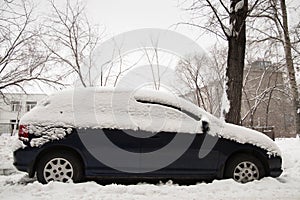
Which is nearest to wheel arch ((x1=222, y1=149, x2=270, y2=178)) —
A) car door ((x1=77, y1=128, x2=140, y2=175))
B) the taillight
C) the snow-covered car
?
the snow-covered car

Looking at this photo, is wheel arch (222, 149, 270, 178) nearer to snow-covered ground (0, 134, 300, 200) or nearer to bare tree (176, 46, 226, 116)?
snow-covered ground (0, 134, 300, 200)

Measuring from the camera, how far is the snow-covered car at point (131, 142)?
4863 millimetres

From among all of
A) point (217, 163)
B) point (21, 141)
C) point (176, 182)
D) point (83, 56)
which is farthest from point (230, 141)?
point (83, 56)

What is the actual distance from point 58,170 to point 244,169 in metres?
3.30

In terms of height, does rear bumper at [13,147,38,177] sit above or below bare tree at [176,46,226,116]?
below

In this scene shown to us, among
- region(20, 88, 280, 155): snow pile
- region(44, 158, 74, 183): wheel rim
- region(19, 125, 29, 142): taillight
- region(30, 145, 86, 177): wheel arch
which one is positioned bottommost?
region(44, 158, 74, 183): wheel rim

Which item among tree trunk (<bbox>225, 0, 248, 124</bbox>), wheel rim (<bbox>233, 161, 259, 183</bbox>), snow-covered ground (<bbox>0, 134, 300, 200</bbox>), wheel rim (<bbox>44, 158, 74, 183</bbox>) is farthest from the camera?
tree trunk (<bbox>225, 0, 248, 124</bbox>)

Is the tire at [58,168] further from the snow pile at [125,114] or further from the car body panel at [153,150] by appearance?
the snow pile at [125,114]

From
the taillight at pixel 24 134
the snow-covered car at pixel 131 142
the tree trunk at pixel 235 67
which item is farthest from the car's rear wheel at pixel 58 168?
the tree trunk at pixel 235 67

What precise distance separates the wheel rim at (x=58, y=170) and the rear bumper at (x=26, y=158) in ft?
0.84

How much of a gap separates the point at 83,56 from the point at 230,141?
2026cm

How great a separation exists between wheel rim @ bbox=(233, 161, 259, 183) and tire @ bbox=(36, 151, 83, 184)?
2.79 m

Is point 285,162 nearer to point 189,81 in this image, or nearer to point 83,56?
point 83,56

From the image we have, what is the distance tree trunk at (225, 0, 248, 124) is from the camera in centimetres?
838
